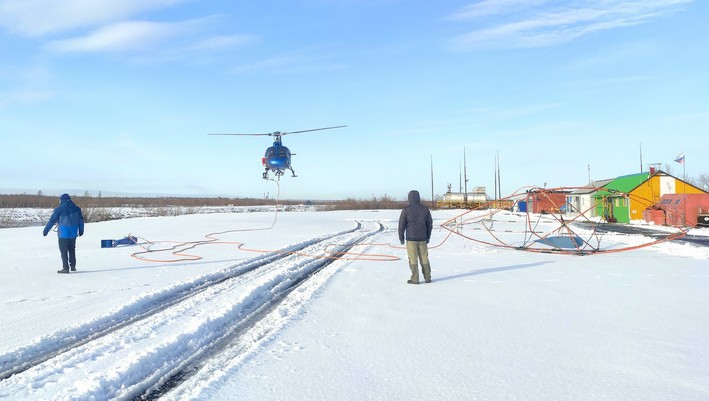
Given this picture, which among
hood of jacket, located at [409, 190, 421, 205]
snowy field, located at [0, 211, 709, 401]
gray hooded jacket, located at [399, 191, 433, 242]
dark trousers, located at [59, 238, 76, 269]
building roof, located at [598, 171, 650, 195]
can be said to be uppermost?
building roof, located at [598, 171, 650, 195]

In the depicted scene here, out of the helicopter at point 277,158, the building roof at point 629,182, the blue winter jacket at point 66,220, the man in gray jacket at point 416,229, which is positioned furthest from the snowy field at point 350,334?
the building roof at point 629,182

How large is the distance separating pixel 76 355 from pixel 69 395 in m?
1.14

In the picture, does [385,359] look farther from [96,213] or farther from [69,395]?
[96,213]

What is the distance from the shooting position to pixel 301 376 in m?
3.89

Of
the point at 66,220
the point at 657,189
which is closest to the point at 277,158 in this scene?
the point at 66,220

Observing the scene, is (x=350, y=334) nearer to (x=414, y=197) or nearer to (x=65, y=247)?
(x=414, y=197)

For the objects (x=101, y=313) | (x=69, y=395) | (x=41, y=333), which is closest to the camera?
(x=69, y=395)

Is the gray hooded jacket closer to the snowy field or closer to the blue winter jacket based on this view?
the snowy field

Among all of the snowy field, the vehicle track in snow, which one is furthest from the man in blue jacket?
the vehicle track in snow

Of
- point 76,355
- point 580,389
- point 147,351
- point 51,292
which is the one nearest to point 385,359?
point 580,389

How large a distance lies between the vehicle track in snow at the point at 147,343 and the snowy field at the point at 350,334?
0.02 metres

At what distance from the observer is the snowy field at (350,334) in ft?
12.1

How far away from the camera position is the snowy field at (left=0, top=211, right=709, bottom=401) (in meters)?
3.70

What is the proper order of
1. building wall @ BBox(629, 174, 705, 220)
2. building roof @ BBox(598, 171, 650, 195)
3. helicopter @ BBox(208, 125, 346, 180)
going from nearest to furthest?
1. helicopter @ BBox(208, 125, 346, 180)
2. building wall @ BBox(629, 174, 705, 220)
3. building roof @ BBox(598, 171, 650, 195)
